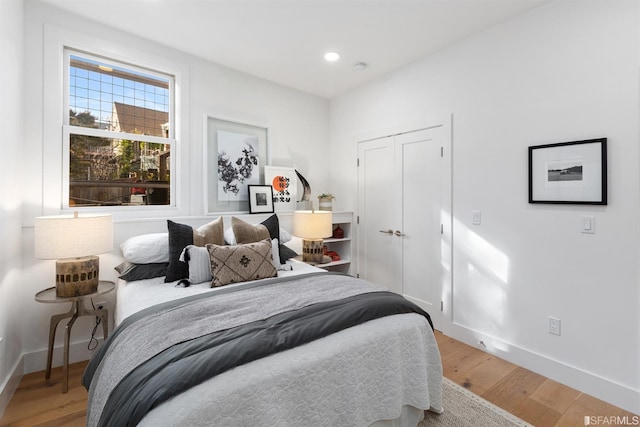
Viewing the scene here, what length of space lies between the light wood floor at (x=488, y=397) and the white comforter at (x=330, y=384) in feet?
1.90

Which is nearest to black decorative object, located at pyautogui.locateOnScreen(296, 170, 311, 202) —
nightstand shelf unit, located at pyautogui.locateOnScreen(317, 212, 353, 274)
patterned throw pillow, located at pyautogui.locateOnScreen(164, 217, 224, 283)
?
nightstand shelf unit, located at pyautogui.locateOnScreen(317, 212, 353, 274)

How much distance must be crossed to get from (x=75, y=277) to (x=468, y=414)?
9.07ft

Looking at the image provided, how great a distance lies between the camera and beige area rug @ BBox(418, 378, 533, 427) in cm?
178

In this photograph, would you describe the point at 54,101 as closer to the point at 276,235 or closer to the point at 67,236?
the point at 67,236

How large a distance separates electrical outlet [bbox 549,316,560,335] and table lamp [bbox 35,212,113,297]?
10.9 ft

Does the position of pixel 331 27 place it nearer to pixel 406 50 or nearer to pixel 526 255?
pixel 406 50

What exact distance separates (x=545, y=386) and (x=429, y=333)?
3.80 feet

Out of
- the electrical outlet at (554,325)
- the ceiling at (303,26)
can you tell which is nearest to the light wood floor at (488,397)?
the electrical outlet at (554,325)

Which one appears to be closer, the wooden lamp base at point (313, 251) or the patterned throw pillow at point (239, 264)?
the patterned throw pillow at point (239, 264)

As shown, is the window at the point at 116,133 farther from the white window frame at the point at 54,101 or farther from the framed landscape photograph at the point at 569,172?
the framed landscape photograph at the point at 569,172

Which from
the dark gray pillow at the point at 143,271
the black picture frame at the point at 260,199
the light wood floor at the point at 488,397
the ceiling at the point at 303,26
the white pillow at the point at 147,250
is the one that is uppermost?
the ceiling at the point at 303,26

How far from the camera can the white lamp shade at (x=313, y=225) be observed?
3264 millimetres

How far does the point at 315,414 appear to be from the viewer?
1282mm

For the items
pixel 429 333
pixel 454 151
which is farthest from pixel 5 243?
pixel 454 151
